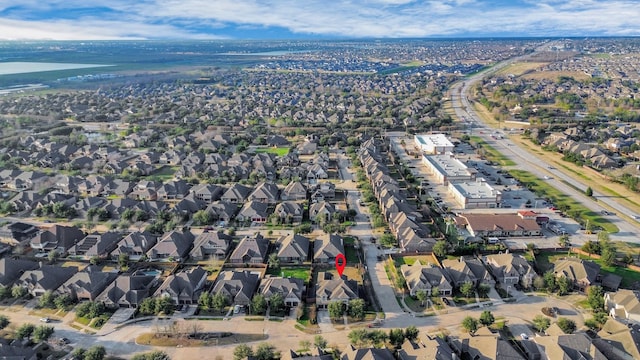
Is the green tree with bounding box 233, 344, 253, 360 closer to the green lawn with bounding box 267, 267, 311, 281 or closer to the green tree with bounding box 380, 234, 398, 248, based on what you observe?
the green lawn with bounding box 267, 267, 311, 281

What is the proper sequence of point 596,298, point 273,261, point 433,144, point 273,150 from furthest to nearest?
1. point 273,150
2. point 433,144
3. point 273,261
4. point 596,298

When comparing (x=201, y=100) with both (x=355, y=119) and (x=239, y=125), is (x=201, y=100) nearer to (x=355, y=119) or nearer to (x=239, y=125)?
(x=239, y=125)

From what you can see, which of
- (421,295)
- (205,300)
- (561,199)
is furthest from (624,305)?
(205,300)

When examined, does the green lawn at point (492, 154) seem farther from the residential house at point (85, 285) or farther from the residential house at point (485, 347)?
the residential house at point (85, 285)

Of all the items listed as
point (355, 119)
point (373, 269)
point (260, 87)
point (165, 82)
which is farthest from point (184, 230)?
point (165, 82)

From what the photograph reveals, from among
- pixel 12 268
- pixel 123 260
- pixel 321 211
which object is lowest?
pixel 123 260

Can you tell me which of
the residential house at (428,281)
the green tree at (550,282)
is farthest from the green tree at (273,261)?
the green tree at (550,282)

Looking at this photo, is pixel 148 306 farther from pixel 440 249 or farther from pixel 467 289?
pixel 440 249
